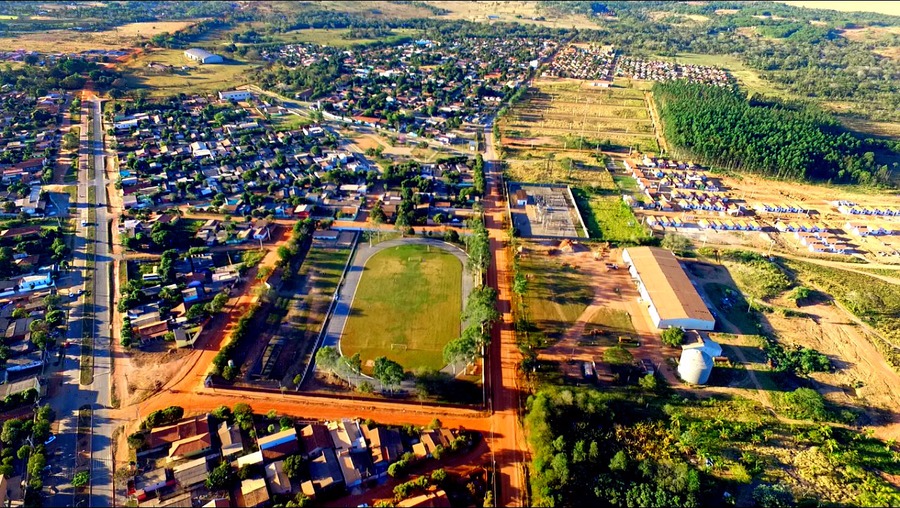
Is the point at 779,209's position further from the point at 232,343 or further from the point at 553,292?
the point at 232,343

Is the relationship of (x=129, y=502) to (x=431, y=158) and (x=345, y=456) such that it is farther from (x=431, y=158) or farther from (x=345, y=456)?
(x=431, y=158)

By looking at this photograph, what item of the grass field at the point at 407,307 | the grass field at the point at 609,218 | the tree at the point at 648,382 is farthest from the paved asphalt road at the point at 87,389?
the grass field at the point at 609,218

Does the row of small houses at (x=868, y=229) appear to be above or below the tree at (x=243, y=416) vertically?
above

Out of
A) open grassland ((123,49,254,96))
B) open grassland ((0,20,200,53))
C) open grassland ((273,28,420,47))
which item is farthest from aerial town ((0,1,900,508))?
open grassland ((273,28,420,47))

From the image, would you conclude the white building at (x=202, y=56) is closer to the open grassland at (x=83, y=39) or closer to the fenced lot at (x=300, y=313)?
the open grassland at (x=83, y=39)

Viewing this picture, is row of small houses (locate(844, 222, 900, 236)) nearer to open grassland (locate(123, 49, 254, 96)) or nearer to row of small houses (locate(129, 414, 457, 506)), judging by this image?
row of small houses (locate(129, 414, 457, 506))

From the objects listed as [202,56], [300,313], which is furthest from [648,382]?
[202,56]
